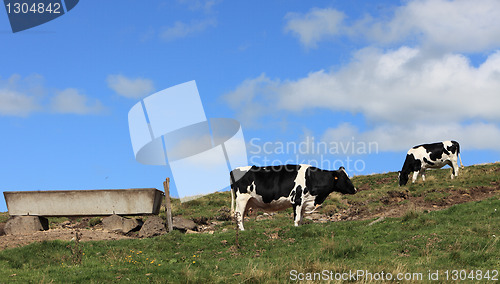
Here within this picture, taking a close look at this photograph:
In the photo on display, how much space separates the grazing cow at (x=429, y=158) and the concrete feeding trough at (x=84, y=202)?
19685mm

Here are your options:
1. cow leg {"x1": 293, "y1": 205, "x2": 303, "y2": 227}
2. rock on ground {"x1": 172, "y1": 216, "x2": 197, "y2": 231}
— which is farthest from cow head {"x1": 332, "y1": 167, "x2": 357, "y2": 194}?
rock on ground {"x1": 172, "y1": 216, "x2": 197, "y2": 231}

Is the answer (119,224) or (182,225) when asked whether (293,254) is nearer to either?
(182,225)

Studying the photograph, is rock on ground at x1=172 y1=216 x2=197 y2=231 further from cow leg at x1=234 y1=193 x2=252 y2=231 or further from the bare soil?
cow leg at x1=234 y1=193 x2=252 y2=231

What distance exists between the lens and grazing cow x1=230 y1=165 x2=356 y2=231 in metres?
20.4

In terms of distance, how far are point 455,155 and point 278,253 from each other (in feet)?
85.7

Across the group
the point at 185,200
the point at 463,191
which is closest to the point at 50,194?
the point at 185,200

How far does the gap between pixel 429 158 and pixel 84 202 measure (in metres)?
24.2

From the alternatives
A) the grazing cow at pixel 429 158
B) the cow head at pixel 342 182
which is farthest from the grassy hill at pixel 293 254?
the grazing cow at pixel 429 158

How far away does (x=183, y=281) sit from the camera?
39.4 feet

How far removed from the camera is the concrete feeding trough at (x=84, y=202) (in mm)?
24531

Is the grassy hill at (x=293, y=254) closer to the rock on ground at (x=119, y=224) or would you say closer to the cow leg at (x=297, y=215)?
the cow leg at (x=297, y=215)

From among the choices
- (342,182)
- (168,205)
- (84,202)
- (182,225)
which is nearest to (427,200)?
(342,182)

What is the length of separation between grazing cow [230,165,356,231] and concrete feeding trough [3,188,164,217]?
18.1ft

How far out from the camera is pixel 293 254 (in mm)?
15023
